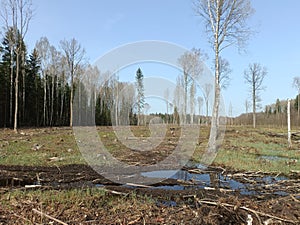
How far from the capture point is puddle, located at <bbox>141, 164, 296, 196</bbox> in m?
6.38

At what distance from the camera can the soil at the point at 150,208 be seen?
4.23m

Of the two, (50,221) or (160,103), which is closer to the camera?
(50,221)

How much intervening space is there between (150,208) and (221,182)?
128 inches

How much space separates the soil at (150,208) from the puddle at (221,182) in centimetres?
45

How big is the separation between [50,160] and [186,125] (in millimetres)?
14904

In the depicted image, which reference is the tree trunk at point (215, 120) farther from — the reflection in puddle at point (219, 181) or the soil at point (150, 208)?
the soil at point (150, 208)

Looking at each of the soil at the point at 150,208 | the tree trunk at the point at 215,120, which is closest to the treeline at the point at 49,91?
the tree trunk at the point at 215,120

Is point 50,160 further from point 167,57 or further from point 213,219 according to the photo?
point 213,219

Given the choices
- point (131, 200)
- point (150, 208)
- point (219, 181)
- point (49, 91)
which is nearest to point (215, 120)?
point (219, 181)

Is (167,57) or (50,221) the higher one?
(167,57)

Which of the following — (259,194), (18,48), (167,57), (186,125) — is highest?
(18,48)

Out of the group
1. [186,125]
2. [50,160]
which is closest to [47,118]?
[186,125]

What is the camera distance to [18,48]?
70.1 ft

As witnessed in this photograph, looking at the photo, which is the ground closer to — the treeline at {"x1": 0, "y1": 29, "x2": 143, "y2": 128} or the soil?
the soil
